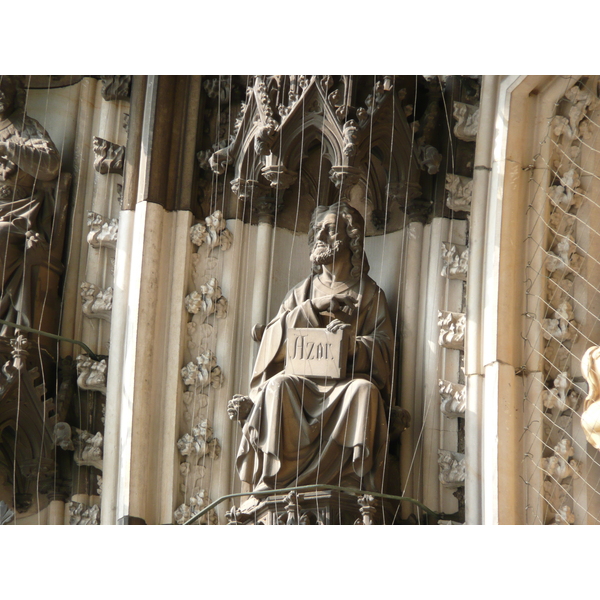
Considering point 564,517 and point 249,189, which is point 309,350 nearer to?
point 249,189

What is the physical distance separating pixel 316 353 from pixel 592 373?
1.30 meters

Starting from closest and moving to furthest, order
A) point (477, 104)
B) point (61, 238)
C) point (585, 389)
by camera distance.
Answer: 1. point (585, 389)
2. point (477, 104)
3. point (61, 238)

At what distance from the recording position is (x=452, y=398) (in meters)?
6.61

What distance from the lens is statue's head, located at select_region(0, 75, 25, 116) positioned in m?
7.50

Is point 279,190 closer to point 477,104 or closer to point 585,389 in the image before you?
point 477,104

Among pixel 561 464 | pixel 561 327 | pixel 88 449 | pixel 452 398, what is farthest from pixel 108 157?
pixel 561 464

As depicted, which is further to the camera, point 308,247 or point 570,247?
point 308,247

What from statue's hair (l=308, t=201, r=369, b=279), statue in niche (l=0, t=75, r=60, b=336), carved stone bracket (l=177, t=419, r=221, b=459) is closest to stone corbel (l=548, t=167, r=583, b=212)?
statue's hair (l=308, t=201, r=369, b=279)

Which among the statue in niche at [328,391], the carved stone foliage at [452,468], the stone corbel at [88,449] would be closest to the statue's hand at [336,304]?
the statue in niche at [328,391]

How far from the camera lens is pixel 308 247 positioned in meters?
7.24

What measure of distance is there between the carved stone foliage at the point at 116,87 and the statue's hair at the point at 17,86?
441 mm

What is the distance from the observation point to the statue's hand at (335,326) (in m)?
6.50

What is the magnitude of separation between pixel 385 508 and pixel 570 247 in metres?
1.46

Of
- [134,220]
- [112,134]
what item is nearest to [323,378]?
[134,220]
